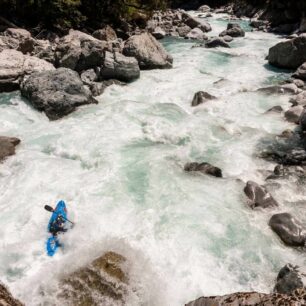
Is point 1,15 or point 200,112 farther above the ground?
point 1,15

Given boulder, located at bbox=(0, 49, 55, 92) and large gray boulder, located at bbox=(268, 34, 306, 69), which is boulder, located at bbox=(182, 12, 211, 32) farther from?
boulder, located at bbox=(0, 49, 55, 92)

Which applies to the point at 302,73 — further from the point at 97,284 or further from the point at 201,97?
the point at 97,284

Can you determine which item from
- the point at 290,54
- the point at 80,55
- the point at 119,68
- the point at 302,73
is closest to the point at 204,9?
the point at 290,54

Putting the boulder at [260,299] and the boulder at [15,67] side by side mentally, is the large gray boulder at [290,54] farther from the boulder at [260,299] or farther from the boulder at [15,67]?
the boulder at [260,299]

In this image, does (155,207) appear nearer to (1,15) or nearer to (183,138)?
(183,138)

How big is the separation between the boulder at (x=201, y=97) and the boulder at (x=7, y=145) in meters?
6.58

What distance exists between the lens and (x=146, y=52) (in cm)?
1675

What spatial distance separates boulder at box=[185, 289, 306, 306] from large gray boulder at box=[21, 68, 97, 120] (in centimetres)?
931

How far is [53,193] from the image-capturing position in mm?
8359

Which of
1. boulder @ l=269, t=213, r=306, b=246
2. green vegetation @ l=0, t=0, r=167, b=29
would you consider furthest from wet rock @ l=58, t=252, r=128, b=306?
green vegetation @ l=0, t=0, r=167, b=29

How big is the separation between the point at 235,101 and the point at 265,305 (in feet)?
34.9

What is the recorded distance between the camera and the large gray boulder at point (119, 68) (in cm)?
1496

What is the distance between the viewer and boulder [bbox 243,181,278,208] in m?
8.02

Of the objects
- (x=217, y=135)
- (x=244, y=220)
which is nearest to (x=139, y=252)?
(x=244, y=220)
